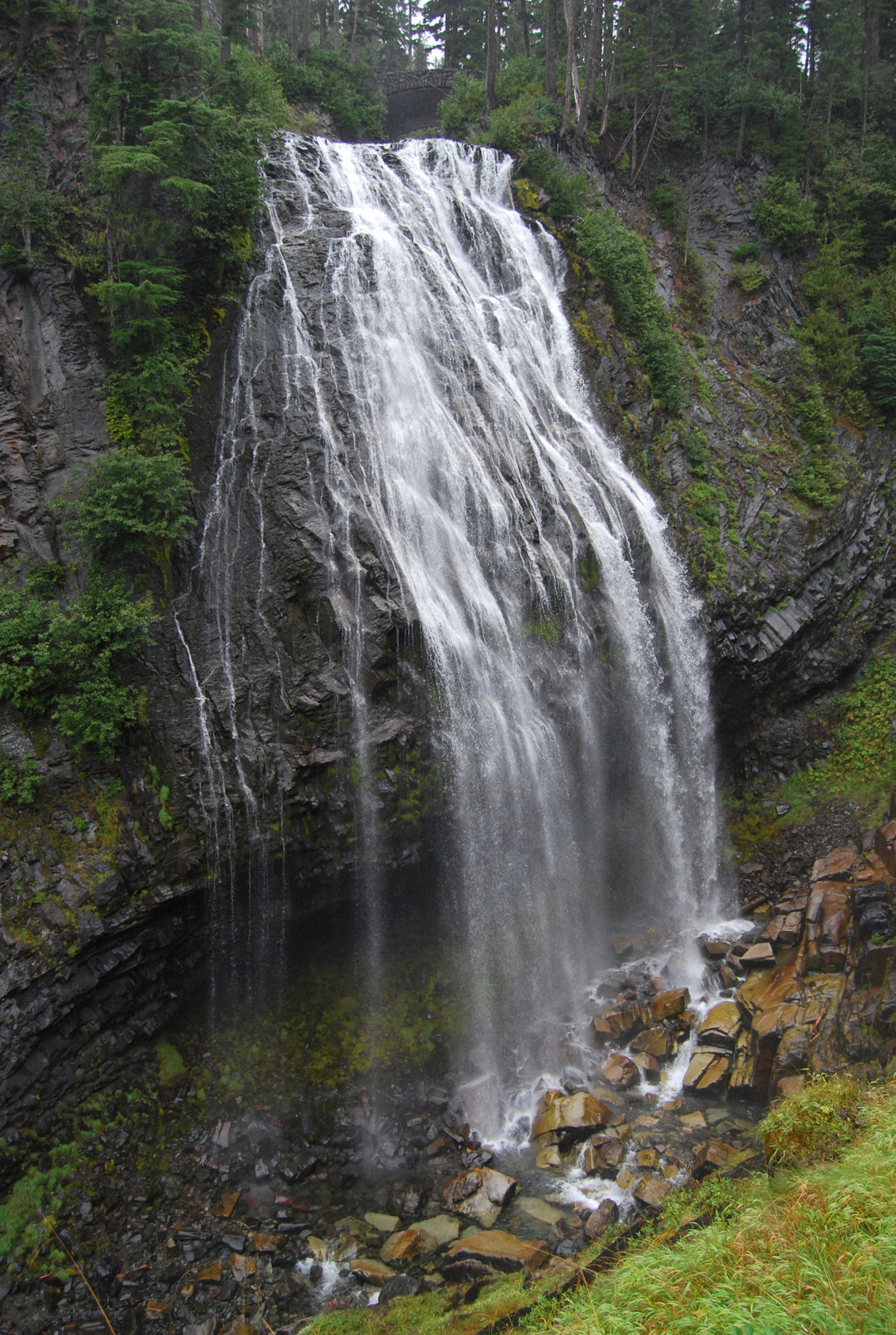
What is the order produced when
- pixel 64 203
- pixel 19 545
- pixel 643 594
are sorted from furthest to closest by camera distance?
1. pixel 643 594
2. pixel 64 203
3. pixel 19 545

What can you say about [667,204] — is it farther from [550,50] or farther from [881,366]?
[881,366]

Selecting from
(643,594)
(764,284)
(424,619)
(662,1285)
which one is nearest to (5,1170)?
(662,1285)

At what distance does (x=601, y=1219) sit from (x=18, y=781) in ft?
30.9

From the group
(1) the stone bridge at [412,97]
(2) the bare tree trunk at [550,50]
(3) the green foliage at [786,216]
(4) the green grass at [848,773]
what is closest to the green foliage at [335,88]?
(1) the stone bridge at [412,97]

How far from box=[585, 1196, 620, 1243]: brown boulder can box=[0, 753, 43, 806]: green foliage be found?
29.5 feet

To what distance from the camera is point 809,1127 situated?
7969mm

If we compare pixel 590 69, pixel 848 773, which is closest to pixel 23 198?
pixel 848 773

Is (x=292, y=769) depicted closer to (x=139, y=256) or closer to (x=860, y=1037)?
(x=860, y=1037)

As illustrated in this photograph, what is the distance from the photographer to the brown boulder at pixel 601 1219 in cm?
900

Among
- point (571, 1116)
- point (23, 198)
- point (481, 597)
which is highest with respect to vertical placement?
point (23, 198)

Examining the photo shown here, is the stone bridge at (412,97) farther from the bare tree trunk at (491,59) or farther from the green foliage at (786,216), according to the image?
the green foliage at (786,216)

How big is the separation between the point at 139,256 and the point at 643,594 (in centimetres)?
1195

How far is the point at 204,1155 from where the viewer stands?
→ 10.7m

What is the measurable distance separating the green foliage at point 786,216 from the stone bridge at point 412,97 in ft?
55.7
